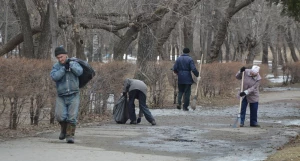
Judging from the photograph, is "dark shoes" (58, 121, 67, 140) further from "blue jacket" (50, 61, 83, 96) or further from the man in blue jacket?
the man in blue jacket

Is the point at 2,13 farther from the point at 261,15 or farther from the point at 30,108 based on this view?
the point at 30,108

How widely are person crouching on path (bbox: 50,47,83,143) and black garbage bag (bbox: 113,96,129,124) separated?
4400mm

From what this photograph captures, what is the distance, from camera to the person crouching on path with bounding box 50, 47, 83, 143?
11492 millimetres

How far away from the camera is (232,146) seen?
12234mm

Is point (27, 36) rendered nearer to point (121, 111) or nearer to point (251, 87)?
point (121, 111)

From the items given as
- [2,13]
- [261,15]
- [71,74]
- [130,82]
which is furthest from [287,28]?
[71,74]

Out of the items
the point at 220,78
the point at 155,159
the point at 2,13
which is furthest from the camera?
the point at 2,13

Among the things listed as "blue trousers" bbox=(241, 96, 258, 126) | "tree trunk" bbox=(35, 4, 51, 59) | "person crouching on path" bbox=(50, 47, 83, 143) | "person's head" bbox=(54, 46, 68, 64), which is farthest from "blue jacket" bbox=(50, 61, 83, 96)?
"tree trunk" bbox=(35, 4, 51, 59)

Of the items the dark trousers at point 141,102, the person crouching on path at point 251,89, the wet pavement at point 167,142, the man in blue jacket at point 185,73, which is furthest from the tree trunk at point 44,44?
the person crouching on path at point 251,89

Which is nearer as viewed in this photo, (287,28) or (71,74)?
(71,74)

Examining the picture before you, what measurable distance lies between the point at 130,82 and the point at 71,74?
406cm

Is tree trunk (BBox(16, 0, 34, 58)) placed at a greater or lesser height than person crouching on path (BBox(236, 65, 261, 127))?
greater

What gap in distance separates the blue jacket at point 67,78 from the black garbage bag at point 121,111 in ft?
14.6

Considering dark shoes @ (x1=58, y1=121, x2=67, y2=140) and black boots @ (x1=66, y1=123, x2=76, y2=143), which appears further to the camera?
dark shoes @ (x1=58, y1=121, x2=67, y2=140)
